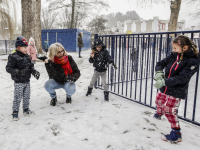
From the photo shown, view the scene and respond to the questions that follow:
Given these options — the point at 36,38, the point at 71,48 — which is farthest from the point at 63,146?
the point at 71,48

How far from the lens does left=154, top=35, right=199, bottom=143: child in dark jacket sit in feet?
7.54

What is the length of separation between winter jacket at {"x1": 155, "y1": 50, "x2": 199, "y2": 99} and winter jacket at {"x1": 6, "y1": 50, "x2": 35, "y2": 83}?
7.30 feet

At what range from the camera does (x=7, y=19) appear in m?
13.0

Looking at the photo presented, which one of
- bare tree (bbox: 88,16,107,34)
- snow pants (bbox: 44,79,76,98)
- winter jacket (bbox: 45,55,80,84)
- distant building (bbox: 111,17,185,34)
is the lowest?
snow pants (bbox: 44,79,76,98)

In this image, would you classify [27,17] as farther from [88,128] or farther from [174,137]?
[174,137]

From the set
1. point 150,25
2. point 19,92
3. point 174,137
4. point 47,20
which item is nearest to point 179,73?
point 174,137

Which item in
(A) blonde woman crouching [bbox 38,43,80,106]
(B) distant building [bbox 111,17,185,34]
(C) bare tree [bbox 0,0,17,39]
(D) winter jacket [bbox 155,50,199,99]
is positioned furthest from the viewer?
(B) distant building [bbox 111,17,185,34]

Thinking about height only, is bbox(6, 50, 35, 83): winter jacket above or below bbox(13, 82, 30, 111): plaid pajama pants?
above

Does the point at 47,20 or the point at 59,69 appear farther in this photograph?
the point at 47,20

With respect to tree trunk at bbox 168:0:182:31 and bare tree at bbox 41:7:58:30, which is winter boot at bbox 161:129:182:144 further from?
bare tree at bbox 41:7:58:30

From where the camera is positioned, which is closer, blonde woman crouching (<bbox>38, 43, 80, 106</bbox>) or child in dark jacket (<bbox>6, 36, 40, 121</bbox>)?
child in dark jacket (<bbox>6, 36, 40, 121</bbox>)

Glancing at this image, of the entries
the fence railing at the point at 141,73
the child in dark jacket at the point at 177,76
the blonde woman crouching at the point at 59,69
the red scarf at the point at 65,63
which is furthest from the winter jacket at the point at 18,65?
the child in dark jacket at the point at 177,76

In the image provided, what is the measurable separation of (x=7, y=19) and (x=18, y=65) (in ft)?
39.3

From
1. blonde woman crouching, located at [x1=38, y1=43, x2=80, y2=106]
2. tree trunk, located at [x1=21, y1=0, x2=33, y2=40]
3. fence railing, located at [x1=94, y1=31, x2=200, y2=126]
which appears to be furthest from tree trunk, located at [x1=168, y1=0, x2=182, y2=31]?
blonde woman crouching, located at [x1=38, y1=43, x2=80, y2=106]
